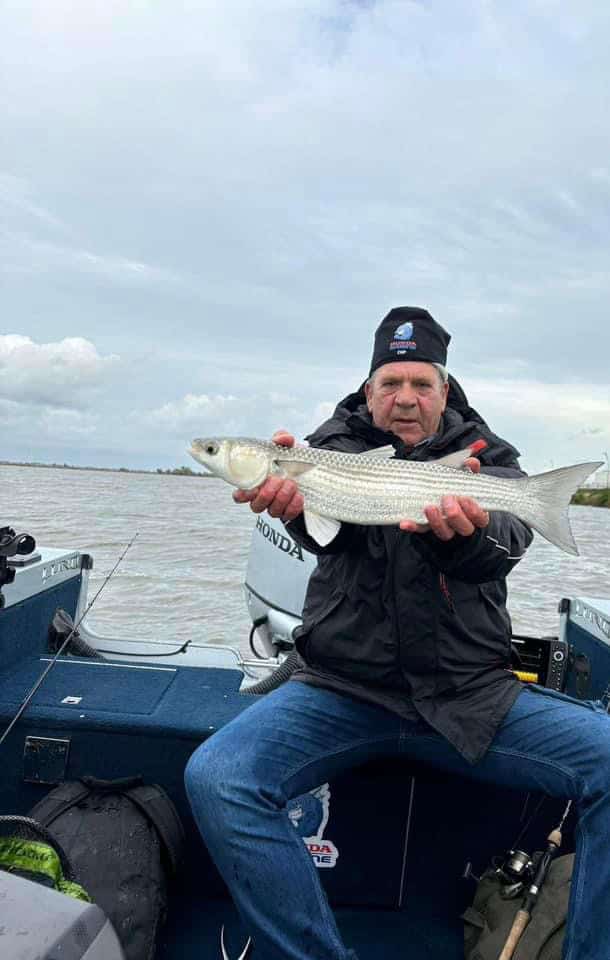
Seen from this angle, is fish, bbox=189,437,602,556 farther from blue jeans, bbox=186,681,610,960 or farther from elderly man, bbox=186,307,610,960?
blue jeans, bbox=186,681,610,960

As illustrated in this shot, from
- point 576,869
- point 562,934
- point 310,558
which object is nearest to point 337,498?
point 576,869

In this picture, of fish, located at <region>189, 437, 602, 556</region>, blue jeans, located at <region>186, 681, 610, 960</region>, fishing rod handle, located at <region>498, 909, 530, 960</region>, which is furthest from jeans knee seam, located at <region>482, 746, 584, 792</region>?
fish, located at <region>189, 437, 602, 556</region>

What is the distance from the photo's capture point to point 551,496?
125 inches

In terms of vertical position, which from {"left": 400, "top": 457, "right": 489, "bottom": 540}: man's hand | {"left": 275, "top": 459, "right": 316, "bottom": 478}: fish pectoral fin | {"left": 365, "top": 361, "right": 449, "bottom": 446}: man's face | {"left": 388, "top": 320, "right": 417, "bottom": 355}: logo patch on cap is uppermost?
{"left": 388, "top": 320, "right": 417, "bottom": 355}: logo patch on cap

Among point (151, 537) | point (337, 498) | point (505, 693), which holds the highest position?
point (337, 498)

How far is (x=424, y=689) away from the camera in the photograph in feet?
9.80

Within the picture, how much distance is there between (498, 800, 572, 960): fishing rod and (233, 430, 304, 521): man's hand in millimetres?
1756

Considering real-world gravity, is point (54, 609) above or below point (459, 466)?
below

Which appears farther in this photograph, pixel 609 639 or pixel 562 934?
pixel 609 639

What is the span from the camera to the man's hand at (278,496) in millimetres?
3166

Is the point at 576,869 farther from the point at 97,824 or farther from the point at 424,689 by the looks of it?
the point at 97,824

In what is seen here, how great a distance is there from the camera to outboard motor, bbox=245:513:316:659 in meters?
6.31

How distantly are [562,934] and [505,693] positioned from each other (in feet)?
2.90

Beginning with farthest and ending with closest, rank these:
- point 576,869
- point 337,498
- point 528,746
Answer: point 337,498 → point 528,746 → point 576,869
